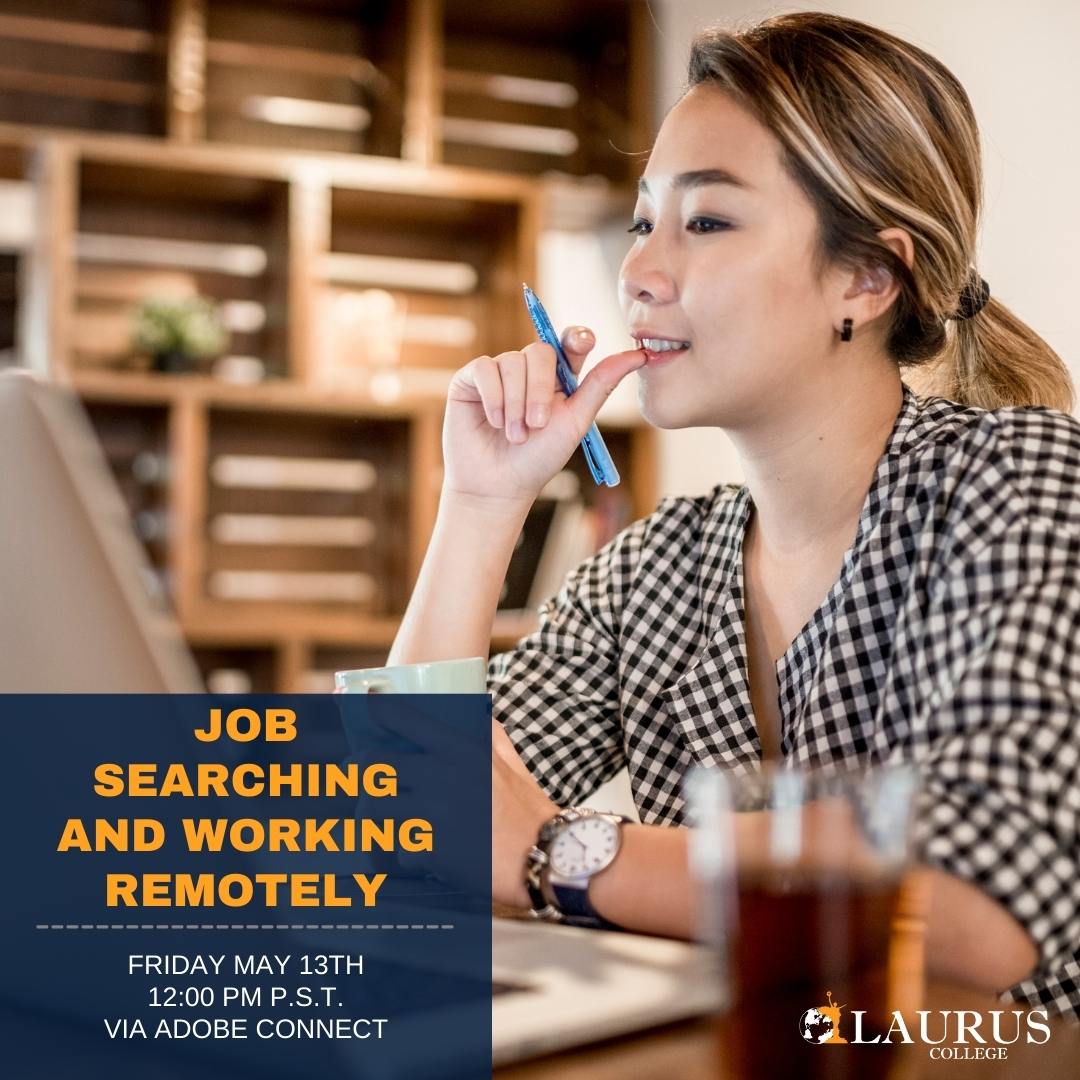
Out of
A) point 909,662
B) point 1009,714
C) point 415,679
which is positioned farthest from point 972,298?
point 415,679

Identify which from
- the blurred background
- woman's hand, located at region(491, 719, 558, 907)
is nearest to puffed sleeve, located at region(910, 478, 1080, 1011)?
woman's hand, located at region(491, 719, 558, 907)

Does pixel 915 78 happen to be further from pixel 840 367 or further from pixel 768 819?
pixel 768 819

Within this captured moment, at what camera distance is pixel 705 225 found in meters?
1.26

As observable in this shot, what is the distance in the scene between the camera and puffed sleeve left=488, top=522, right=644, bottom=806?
1334 millimetres

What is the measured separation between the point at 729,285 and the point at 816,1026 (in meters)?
0.87

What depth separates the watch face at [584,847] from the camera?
2.55 feet

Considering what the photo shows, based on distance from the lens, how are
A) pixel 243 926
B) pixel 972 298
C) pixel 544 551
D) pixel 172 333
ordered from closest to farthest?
pixel 243 926 < pixel 972 298 < pixel 172 333 < pixel 544 551

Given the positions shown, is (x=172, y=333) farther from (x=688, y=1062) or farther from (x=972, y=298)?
(x=688, y=1062)

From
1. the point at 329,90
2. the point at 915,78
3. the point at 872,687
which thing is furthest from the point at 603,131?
the point at 872,687

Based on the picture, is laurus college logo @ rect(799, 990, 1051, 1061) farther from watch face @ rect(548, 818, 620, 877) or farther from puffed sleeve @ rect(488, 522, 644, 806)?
puffed sleeve @ rect(488, 522, 644, 806)

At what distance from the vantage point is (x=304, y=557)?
3.37 metres

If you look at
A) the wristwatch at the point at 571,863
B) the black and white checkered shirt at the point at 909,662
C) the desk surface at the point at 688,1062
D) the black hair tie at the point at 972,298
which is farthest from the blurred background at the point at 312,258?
the desk surface at the point at 688,1062

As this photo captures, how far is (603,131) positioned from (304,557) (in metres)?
1.38

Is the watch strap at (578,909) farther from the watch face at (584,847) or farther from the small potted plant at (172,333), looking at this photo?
the small potted plant at (172,333)
